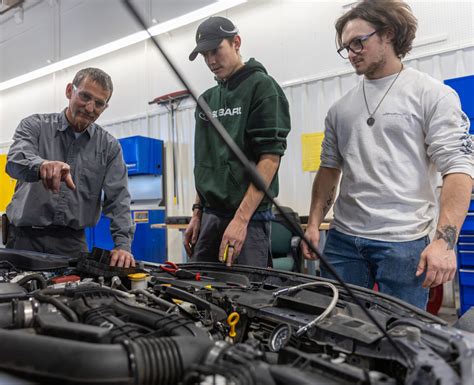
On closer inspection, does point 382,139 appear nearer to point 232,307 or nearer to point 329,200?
point 329,200

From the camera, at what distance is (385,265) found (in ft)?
4.25

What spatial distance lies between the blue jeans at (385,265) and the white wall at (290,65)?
272 centimetres

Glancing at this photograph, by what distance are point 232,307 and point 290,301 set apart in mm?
153

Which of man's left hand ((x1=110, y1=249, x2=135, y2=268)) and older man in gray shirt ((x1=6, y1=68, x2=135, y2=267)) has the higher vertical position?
older man in gray shirt ((x1=6, y1=68, x2=135, y2=267))

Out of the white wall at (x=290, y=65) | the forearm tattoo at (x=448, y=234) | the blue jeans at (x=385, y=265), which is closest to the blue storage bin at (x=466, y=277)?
the blue jeans at (x=385, y=265)

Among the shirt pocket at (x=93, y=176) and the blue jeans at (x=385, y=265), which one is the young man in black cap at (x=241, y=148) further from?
the shirt pocket at (x=93, y=176)

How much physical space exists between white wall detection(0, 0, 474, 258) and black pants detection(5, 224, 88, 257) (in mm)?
2685

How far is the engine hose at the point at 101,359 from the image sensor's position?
567mm

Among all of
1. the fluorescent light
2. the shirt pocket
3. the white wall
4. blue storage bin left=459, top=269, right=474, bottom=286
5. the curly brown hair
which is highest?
the fluorescent light

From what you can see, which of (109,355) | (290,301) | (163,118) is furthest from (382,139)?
(163,118)

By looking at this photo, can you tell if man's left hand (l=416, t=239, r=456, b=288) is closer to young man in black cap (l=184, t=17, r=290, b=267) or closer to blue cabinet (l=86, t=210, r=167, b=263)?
young man in black cap (l=184, t=17, r=290, b=267)

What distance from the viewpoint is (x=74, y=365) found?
57 centimetres

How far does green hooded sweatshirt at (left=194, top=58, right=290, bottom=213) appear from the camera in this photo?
161 cm

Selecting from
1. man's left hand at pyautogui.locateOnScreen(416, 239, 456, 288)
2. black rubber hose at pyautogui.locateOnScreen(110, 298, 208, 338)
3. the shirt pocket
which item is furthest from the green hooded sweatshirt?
black rubber hose at pyautogui.locateOnScreen(110, 298, 208, 338)
